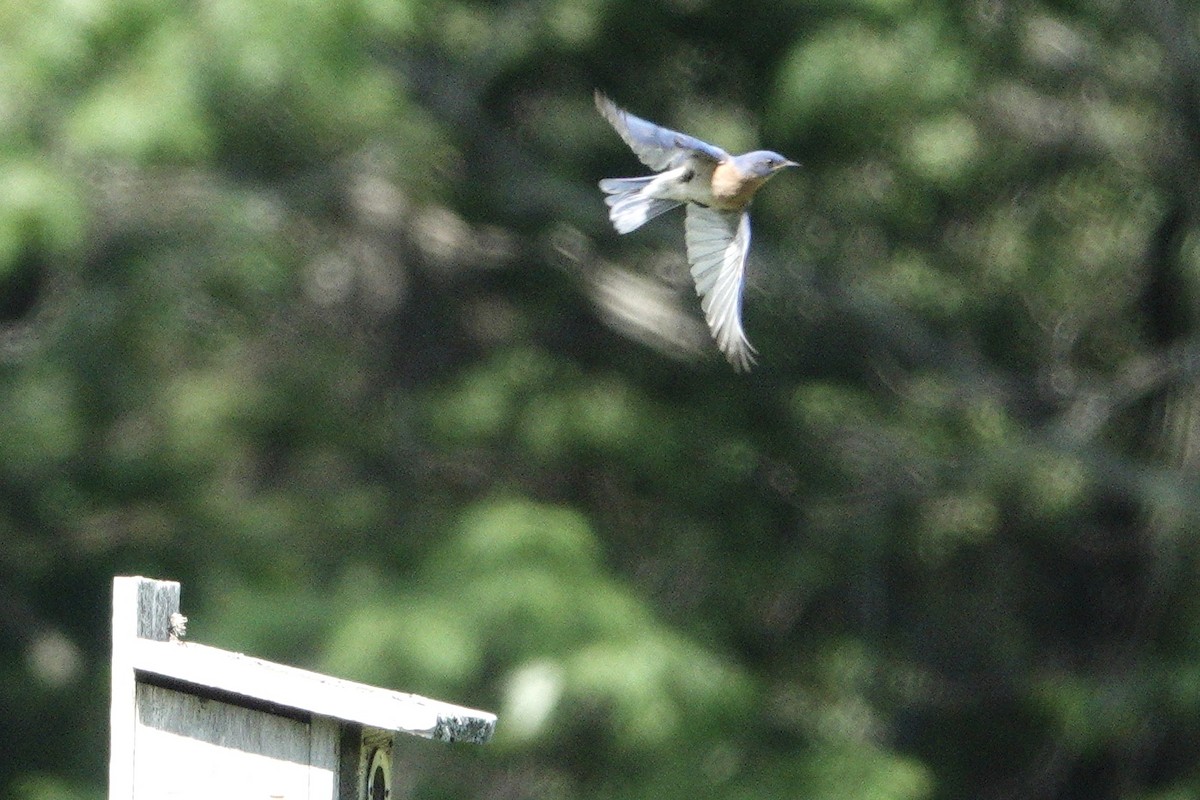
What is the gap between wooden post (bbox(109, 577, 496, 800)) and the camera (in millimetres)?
2086

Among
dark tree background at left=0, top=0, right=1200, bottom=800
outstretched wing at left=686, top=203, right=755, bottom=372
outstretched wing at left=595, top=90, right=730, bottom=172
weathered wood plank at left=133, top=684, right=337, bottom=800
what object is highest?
dark tree background at left=0, top=0, right=1200, bottom=800

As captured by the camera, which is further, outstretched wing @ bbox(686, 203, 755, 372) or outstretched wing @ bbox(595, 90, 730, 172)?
outstretched wing @ bbox(595, 90, 730, 172)

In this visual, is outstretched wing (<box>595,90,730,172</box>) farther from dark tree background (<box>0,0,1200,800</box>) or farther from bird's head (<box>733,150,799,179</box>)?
dark tree background (<box>0,0,1200,800</box>)

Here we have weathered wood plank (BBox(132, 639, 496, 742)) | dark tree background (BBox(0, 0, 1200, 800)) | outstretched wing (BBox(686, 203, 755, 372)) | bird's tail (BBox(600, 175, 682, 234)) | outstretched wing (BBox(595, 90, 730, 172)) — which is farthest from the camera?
dark tree background (BBox(0, 0, 1200, 800))

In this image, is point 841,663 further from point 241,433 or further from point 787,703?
point 241,433

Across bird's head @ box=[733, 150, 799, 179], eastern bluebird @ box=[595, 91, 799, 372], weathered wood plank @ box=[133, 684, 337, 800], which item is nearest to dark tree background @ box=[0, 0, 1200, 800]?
bird's head @ box=[733, 150, 799, 179]

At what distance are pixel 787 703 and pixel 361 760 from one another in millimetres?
4843

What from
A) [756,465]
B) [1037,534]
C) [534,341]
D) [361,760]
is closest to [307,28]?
[534,341]

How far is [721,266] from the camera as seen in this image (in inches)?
130

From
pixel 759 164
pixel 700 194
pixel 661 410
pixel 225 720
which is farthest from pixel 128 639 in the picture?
pixel 661 410

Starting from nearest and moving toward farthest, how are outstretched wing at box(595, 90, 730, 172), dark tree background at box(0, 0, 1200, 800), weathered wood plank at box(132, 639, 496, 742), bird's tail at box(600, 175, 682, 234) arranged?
weathered wood plank at box(132, 639, 496, 742)
bird's tail at box(600, 175, 682, 234)
outstretched wing at box(595, 90, 730, 172)
dark tree background at box(0, 0, 1200, 800)

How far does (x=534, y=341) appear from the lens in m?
6.77

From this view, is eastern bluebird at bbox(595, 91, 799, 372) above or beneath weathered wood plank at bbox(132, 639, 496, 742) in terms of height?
above

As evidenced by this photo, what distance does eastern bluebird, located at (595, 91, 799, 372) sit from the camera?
3.23 metres
